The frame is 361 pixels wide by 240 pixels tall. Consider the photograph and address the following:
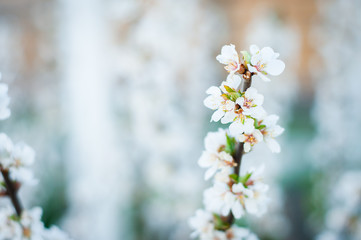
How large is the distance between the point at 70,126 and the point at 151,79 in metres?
0.98

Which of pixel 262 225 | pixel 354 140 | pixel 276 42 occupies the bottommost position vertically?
pixel 262 225

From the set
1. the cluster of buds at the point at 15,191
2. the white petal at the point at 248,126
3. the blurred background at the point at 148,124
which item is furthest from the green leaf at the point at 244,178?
the blurred background at the point at 148,124

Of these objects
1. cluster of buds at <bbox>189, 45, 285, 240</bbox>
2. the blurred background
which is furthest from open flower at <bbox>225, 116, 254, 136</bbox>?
the blurred background

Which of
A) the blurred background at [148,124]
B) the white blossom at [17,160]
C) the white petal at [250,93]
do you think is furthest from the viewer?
the blurred background at [148,124]

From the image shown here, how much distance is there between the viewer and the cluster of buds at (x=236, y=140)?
523 millimetres

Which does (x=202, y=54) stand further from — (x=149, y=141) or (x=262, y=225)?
(x=262, y=225)

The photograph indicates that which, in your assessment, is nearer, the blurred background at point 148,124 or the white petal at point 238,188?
the white petal at point 238,188

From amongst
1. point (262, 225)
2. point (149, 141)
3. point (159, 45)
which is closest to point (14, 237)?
point (149, 141)

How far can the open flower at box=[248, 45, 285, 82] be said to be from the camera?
0.52 metres

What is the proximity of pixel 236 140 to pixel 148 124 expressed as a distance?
1077 millimetres

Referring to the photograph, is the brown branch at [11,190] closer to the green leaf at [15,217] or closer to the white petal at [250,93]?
the green leaf at [15,217]

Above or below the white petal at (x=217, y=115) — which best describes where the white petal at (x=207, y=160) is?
below

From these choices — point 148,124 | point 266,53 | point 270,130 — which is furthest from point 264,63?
point 148,124

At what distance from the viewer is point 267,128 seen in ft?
1.90
